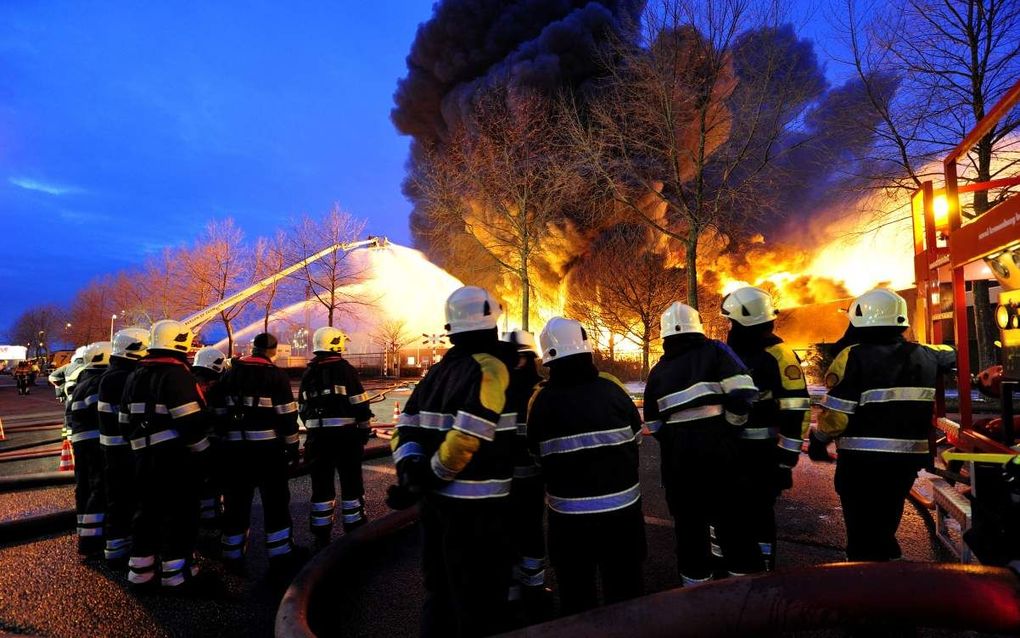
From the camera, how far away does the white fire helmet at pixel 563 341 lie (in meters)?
2.68

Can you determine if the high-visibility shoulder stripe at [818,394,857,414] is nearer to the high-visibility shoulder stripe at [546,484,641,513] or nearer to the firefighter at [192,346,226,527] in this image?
the high-visibility shoulder stripe at [546,484,641,513]

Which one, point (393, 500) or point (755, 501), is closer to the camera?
point (393, 500)

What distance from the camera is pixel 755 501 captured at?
3217 millimetres

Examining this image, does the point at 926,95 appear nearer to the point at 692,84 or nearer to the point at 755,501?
the point at 692,84

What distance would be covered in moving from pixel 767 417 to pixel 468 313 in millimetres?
2036

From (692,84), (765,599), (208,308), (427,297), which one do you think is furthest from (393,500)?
(427,297)

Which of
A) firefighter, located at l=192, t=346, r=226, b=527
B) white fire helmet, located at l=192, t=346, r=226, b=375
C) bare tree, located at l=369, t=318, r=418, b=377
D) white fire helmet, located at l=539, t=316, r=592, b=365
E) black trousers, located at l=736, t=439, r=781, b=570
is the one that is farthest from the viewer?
bare tree, located at l=369, t=318, r=418, b=377

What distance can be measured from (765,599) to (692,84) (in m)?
15.0

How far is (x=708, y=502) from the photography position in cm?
303

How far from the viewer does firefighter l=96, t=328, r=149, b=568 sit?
13.3 feet

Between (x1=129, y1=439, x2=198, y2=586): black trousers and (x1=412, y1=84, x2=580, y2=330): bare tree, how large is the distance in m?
15.5

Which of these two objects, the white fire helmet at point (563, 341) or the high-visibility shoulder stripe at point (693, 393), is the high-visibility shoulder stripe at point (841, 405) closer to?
the high-visibility shoulder stripe at point (693, 393)

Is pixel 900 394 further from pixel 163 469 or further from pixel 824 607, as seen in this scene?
pixel 163 469

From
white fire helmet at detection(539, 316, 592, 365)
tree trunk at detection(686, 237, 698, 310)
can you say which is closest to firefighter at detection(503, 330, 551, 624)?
white fire helmet at detection(539, 316, 592, 365)
